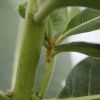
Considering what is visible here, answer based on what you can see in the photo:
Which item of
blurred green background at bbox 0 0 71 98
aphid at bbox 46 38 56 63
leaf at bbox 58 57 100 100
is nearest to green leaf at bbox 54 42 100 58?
aphid at bbox 46 38 56 63

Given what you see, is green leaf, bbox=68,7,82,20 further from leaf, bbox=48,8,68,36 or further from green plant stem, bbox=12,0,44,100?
green plant stem, bbox=12,0,44,100

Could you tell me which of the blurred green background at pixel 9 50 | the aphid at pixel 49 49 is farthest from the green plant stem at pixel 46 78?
the blurred green background at pixel 9 50

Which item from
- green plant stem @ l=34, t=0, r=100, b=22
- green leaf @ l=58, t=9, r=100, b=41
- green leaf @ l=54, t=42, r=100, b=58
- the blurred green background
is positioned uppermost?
green plant stem @ l=34, t=0, r=100, b=22

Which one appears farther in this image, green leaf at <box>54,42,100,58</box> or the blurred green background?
the blurred green background

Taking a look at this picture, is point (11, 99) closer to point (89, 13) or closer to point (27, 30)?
point (27, 30)

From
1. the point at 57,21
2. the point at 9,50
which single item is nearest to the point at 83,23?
the point at 57,21

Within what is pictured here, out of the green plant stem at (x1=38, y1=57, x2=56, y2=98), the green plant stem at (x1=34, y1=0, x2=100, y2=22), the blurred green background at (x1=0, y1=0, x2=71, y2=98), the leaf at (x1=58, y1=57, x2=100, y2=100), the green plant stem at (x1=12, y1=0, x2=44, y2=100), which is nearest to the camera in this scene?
the green plant stem at (x1=34, y1=0, x2=100, y2=22)

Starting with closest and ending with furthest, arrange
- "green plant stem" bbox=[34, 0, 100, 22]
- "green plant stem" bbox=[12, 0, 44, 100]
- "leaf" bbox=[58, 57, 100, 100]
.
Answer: "green plant stem" bbox=[34, 0, 100, 22] → "green plant stem" bbox=[12, 0, 44, 100] → "leaf" bbox=[58, 57, 100, 100]

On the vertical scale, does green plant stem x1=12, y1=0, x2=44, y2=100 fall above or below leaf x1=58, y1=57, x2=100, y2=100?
above
